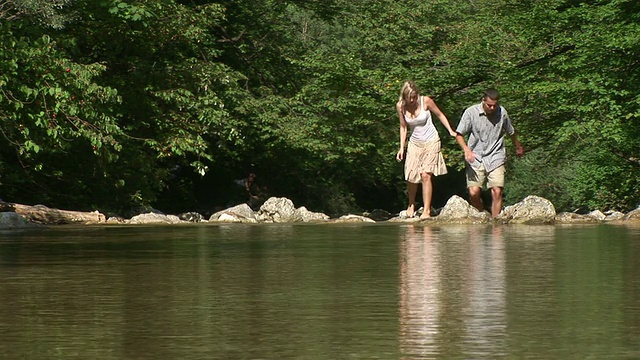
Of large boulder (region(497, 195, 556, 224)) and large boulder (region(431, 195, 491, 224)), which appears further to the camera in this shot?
large boulder (region(431, 195, 491, 224))

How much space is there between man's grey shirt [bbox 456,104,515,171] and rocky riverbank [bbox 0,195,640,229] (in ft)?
2.23

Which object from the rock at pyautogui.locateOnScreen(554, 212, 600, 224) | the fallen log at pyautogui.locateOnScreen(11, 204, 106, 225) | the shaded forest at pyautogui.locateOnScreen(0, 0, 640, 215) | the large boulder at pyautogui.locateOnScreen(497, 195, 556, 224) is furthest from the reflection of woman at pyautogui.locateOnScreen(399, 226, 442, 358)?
the shaded forest at pyautogui.locateOnScreen(0, 0, 640, 215)

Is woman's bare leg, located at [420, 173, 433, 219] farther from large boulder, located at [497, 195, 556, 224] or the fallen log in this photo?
the fallen log

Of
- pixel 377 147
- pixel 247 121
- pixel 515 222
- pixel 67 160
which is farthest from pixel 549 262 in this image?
pixel 377 147

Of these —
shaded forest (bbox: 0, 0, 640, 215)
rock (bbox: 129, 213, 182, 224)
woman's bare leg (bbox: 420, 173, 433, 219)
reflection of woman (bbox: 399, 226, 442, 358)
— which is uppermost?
shaded forest (bbox: 0, 0, 640, 215)

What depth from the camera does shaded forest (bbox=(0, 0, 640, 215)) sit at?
76.1 feet

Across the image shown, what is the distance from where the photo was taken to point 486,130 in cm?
1662

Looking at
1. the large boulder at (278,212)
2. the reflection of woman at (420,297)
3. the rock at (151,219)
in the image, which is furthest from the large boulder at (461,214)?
the large boulder at (278,212)

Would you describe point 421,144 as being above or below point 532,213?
above

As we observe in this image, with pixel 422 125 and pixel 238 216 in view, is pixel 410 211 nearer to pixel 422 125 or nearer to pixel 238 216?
pixel 422 125

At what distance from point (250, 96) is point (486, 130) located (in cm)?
1842

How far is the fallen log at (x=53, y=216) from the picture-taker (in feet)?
65.6

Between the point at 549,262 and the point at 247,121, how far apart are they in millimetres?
25806

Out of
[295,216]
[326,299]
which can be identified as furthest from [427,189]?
[326,299]
